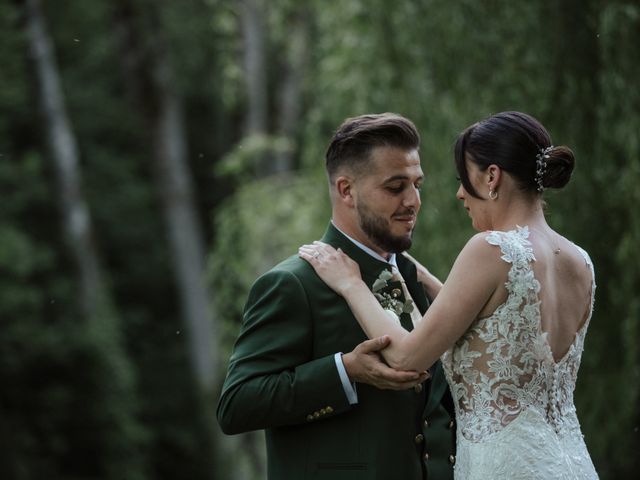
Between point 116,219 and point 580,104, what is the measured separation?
14.2 metres

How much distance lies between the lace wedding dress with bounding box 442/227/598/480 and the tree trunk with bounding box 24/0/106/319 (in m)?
13.1

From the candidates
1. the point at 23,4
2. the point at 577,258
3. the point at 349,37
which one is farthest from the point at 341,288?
the point at 23,4

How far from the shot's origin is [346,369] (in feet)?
10.0

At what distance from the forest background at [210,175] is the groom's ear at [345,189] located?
9.37 ft

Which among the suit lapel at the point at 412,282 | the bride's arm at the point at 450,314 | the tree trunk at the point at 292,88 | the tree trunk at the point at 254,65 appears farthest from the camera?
the tree trunk at the point at 254,65

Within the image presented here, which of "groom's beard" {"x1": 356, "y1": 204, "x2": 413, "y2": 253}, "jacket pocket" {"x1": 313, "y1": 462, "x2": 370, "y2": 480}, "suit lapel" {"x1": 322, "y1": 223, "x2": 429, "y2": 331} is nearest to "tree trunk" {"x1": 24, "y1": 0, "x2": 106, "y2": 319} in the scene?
"suit lapel" {"x1": 322, "y1": 223, "x2": 429, "y2": 331}

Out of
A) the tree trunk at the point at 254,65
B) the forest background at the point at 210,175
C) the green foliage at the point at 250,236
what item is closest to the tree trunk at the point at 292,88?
the forest background at the point at 210,175

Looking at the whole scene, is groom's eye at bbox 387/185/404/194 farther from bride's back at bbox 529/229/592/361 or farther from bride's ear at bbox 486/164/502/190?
bride's back at bbox 529/229/592/361

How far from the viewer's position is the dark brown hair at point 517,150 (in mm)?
3025

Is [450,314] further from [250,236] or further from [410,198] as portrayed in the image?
[250,236]

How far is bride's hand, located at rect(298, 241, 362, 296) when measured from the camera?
126 inches

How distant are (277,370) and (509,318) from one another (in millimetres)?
667

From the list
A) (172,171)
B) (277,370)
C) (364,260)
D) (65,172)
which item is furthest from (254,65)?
(277,370)

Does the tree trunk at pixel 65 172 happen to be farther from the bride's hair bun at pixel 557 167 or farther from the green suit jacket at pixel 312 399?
the bride's hair bun at pixel 557 167
